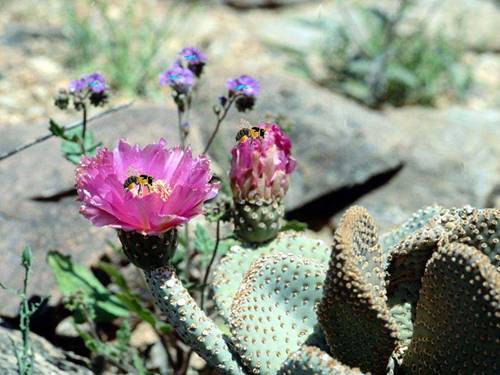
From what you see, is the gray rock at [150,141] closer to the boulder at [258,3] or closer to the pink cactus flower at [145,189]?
the pink cactus flower at [145,189]

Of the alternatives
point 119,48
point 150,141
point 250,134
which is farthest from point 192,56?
point 119,48

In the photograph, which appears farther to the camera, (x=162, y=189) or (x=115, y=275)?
(x=115, y=275)

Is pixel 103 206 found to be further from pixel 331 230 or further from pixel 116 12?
pixel 116 12

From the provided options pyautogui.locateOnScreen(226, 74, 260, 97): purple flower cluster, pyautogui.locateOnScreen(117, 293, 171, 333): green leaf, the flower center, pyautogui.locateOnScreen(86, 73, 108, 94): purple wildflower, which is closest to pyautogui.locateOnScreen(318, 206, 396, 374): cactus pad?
the flower center

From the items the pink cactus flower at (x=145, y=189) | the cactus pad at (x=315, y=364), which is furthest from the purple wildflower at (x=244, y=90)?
the cactus pad at (x=315, y=364)

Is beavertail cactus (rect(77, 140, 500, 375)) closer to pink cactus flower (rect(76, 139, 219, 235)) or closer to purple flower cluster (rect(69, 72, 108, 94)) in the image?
pink cactus flower (rect(76, 139, 219, 235))

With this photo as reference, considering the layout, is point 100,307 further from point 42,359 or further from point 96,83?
point 96,83

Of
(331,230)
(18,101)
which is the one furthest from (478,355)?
(18,101)
